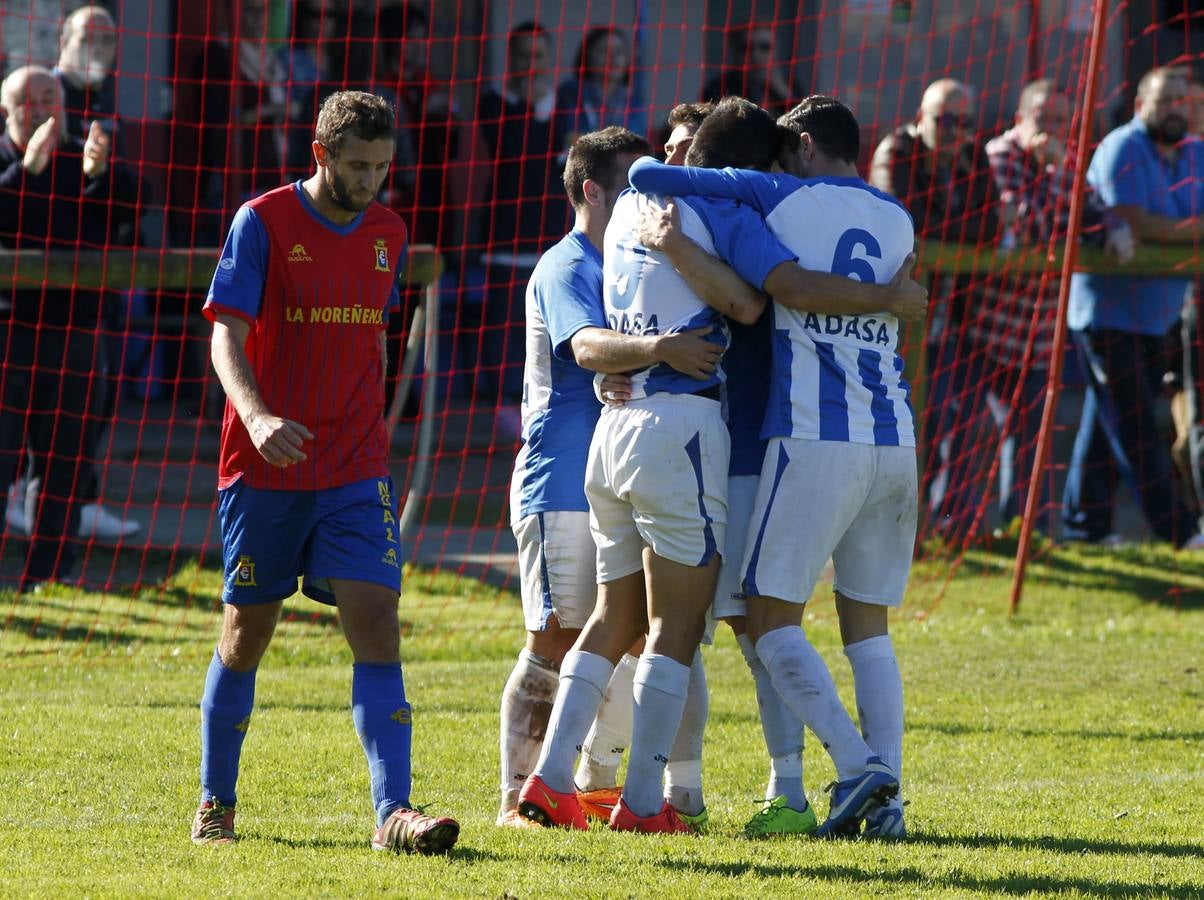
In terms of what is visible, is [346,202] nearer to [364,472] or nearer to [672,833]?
[364,472]

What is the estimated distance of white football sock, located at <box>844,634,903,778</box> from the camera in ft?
16.8

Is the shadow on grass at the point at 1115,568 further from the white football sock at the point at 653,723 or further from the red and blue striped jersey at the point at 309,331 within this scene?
the red and blue striped jersey at the point at 309,331

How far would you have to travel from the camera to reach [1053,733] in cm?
680

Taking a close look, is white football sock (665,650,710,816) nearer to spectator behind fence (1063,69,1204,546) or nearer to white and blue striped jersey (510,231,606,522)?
white and blue striped jersey (510,231,606,522)

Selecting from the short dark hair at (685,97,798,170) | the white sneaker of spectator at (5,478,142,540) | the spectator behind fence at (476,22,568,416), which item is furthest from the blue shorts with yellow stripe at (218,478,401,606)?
the spectator behind fence at (476,22,568,416)

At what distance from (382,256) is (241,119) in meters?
8.50

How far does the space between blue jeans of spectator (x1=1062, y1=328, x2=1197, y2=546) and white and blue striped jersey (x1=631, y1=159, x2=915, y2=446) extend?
19.2ft

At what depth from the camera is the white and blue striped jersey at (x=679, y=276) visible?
16.2 feet

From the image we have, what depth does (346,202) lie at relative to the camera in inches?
190

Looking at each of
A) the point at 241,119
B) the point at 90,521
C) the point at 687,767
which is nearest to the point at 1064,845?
the point at 687,767

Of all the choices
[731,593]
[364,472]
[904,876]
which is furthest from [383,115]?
[904,876]

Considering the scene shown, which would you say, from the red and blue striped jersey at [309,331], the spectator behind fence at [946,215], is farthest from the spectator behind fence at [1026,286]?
the red and blue striped jersey at [309,331]

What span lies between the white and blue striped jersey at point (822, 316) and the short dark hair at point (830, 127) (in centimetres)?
10

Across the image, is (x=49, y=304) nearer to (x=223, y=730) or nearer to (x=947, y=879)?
(x=223, y=730)
